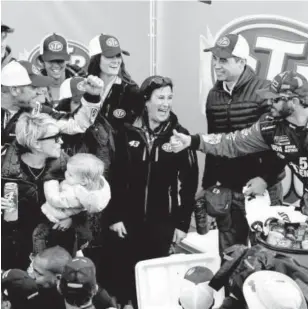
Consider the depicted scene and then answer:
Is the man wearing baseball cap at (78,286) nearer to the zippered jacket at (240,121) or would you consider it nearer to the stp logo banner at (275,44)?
the zippered jacket at (240,121)

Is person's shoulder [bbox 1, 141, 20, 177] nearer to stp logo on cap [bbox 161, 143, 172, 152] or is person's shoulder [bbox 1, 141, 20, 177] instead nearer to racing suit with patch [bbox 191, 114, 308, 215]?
stp logo on cap [bbox 161, 143, 172, 152]

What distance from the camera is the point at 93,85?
2930mm

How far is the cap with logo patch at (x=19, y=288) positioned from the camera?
2.40 m

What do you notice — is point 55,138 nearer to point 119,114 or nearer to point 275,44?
point 119,114

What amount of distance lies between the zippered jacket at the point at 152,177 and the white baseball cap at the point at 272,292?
102 centimetres

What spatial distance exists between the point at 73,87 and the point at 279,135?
3.72 feet

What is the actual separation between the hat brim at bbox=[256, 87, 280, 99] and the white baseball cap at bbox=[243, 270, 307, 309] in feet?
3.02

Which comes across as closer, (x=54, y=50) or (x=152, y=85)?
(x=152, y=85)

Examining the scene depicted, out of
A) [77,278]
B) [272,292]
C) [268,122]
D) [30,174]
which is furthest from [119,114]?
[272,292]

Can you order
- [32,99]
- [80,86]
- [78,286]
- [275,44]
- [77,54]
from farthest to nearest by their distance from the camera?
1. [77,54]
2. [275,44]
3. [80,86]
4. [32,99]
5. [78,286]

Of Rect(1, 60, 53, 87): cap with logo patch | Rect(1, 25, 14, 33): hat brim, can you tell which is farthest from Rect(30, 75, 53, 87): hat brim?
Rect(1, 25, 14, 33): hat brim

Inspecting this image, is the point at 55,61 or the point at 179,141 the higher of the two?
the point at 55,61

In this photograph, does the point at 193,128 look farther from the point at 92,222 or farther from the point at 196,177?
the point at 92,222

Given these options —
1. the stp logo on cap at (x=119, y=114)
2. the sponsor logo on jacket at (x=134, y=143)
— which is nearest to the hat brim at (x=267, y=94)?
the sponsor logo on jacket at (x=134, y=143)
